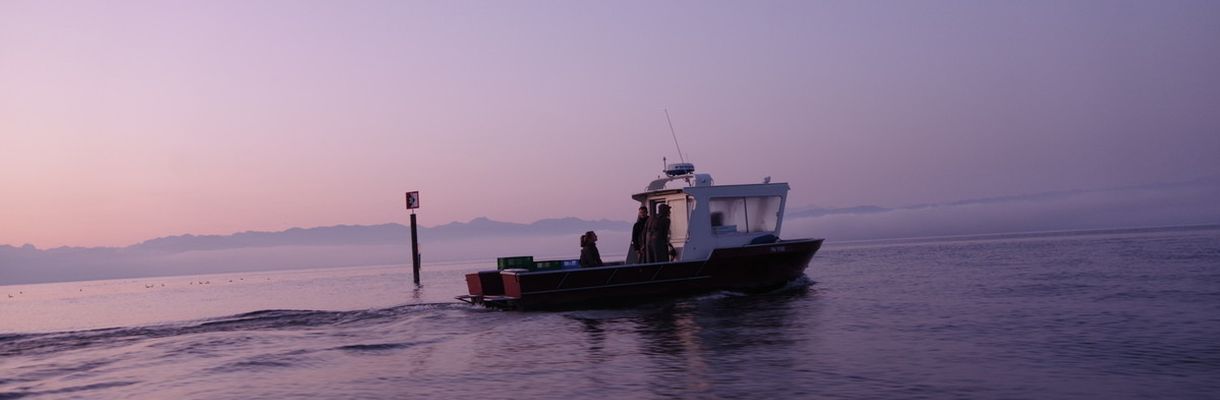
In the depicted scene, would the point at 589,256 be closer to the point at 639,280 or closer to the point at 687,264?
the point at 639,280

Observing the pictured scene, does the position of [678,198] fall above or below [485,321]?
above

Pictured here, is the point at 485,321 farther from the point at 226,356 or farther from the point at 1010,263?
the point at 1010,263

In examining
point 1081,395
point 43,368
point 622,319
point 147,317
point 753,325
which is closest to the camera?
point 1081,395

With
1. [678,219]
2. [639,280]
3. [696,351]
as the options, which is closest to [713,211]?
[678,219]

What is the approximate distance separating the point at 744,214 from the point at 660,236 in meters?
2.57

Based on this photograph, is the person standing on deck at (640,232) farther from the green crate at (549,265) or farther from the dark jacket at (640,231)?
the green crate at (549,265)

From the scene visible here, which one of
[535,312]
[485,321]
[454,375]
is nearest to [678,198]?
[535,312]

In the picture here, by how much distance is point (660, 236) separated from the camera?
20562mm

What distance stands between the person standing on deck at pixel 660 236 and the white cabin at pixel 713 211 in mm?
482

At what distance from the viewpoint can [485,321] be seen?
58.2 ft

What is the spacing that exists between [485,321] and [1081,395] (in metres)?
11.5

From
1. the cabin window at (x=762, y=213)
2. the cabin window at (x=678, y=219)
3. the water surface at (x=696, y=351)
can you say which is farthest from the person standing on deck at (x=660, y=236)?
the cabin window at (x=762, y=213)

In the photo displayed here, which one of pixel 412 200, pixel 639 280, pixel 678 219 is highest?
pixel 412 200

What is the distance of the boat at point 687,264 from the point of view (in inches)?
758
